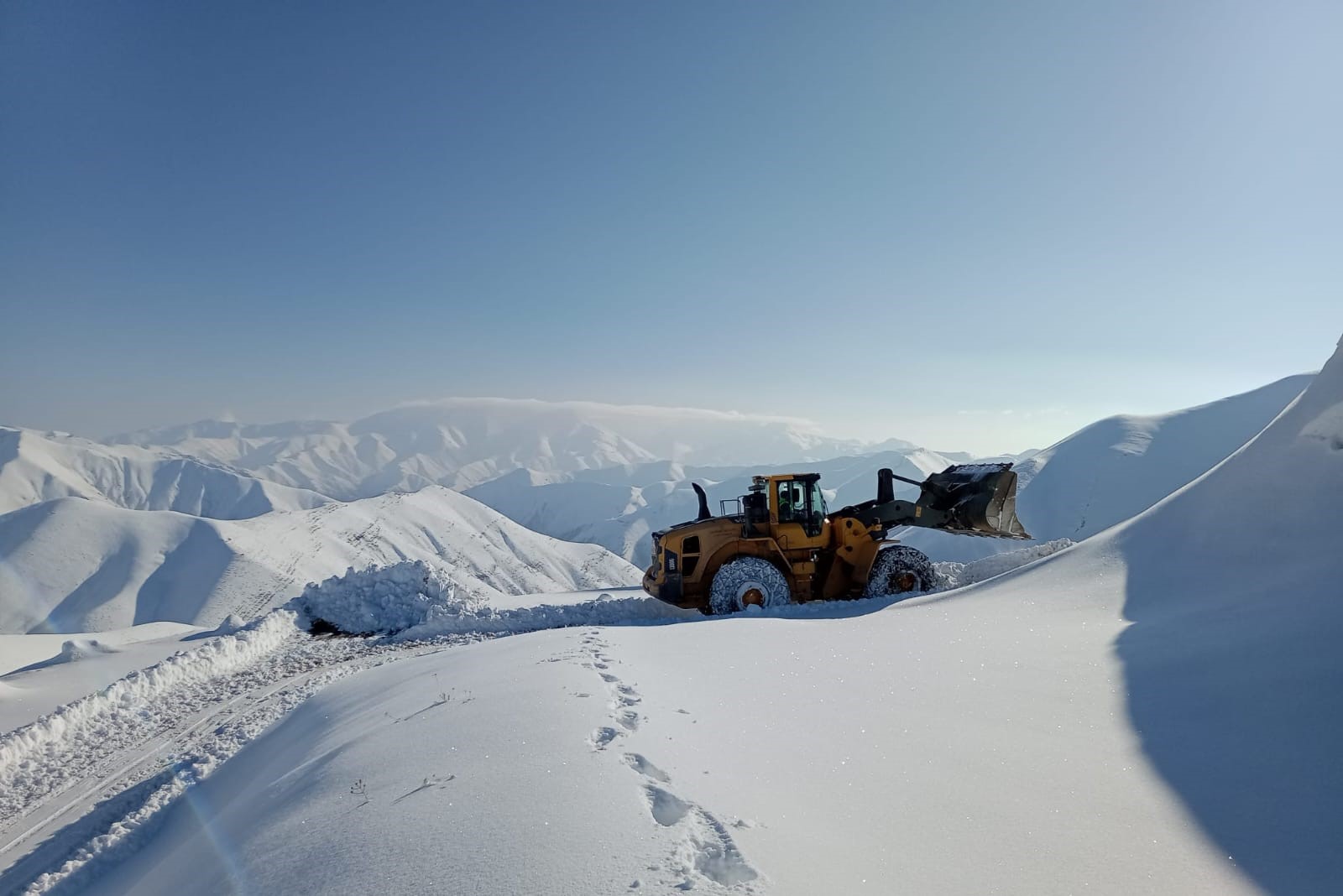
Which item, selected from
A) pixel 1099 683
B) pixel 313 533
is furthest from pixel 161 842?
pixel 313 533

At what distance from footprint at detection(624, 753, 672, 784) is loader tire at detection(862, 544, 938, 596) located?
8795mm

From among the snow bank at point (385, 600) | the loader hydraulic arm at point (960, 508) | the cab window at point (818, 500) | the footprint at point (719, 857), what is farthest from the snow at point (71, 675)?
the loader hydraulic arm at point (960, 508)

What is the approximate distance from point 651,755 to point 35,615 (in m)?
101

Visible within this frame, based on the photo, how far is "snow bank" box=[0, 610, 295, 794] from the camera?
7156 millimetres

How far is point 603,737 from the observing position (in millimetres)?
3947

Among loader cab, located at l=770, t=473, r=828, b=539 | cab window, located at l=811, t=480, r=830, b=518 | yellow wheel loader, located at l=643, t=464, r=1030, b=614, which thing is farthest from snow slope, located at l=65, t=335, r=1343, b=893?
cab window, located at l=811, t=480, r=830, b=518

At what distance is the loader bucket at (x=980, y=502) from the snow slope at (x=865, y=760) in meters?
4.66

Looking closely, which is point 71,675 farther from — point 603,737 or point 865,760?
point 865,760

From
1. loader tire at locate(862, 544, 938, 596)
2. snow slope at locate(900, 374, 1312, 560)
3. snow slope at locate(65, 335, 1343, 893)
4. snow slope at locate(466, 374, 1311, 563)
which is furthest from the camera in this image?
snow slope at locate(900, 374, 1312, 560)

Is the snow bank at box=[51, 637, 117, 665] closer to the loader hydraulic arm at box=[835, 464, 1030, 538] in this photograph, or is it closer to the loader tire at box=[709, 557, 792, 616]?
the loader tire at box=[709, 557, 792, 616]

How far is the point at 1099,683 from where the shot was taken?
494 centimetres

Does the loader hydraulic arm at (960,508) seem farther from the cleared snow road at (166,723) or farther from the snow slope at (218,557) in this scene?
the snow slope at (218,557)

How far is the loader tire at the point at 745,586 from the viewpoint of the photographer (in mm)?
10719

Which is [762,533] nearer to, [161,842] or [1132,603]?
[1132,603]
